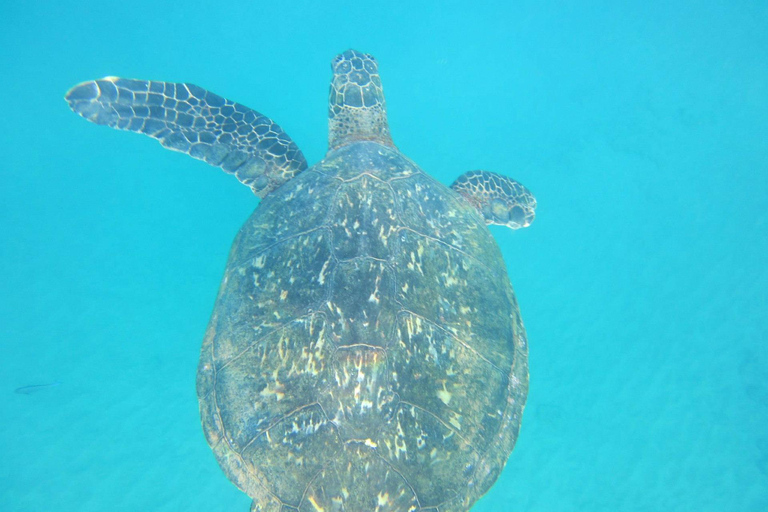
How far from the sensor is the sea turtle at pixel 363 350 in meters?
2.31

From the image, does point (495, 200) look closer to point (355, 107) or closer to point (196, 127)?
point (355, 107)

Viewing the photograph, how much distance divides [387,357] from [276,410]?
79 centimetres

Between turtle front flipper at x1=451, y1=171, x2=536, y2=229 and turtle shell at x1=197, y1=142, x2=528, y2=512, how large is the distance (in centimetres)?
171

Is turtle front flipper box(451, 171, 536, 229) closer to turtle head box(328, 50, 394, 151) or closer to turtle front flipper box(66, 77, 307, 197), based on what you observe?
turtle head box(328, 50, 394, 151)

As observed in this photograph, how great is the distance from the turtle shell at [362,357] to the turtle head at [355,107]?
1.59 m

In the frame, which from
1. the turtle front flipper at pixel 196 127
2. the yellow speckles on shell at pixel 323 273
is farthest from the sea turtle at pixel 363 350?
the turtle front flipper at pixel 196 127

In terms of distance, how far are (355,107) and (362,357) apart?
333cm

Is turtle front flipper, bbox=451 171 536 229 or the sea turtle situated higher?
turtle front flipper, bbox=451 171 536 229

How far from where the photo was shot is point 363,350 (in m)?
2.37

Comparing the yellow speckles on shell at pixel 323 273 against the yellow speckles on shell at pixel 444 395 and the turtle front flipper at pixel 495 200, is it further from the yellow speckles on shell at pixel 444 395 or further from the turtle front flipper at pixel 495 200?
the turtle front flipper at pixel 495 200

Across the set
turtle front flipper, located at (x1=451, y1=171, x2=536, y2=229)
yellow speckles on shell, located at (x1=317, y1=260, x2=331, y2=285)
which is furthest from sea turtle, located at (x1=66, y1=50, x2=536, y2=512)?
turtle front flipper, located at (x1=451, y1=171, x2=536, y2=229)

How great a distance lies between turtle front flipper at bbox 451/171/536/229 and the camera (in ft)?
16.0

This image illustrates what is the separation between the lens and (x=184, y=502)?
21.1 ft

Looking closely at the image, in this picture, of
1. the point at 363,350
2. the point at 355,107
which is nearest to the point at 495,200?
the point at 355,107
